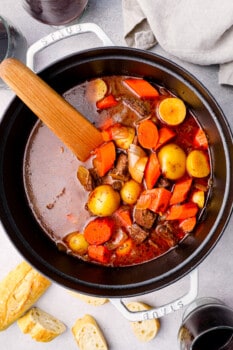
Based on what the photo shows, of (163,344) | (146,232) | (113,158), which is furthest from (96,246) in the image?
(163,344)

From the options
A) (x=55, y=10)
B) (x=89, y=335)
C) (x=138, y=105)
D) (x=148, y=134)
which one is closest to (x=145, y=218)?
(x=148, y=134)

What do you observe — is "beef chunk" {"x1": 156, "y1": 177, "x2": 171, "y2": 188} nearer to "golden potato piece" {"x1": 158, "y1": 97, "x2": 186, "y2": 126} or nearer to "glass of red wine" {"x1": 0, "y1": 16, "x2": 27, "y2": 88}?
"golden potato piece" {"x1": 158, "y1": 97, "x2": 186, "y2": 126}

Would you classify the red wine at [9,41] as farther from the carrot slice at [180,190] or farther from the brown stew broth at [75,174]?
the carrot slice at [180,190]

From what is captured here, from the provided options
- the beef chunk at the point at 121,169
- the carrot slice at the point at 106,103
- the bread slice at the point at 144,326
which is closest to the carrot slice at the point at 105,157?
the beef chunk at the point at 121,169

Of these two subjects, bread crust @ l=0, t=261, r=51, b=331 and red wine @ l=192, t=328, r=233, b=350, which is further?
bread crust @ l=0, t=261, r=51, b=331

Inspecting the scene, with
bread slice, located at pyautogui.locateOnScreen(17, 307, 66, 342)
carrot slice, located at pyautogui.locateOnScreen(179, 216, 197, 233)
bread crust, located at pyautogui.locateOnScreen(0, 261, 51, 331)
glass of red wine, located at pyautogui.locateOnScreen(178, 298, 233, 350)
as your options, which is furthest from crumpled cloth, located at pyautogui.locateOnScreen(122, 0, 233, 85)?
bread slice, located at pyautogui.locateOnScreen(17, 307, 66, 342)

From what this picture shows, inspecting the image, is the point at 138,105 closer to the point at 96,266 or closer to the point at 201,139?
the point at 201,139
